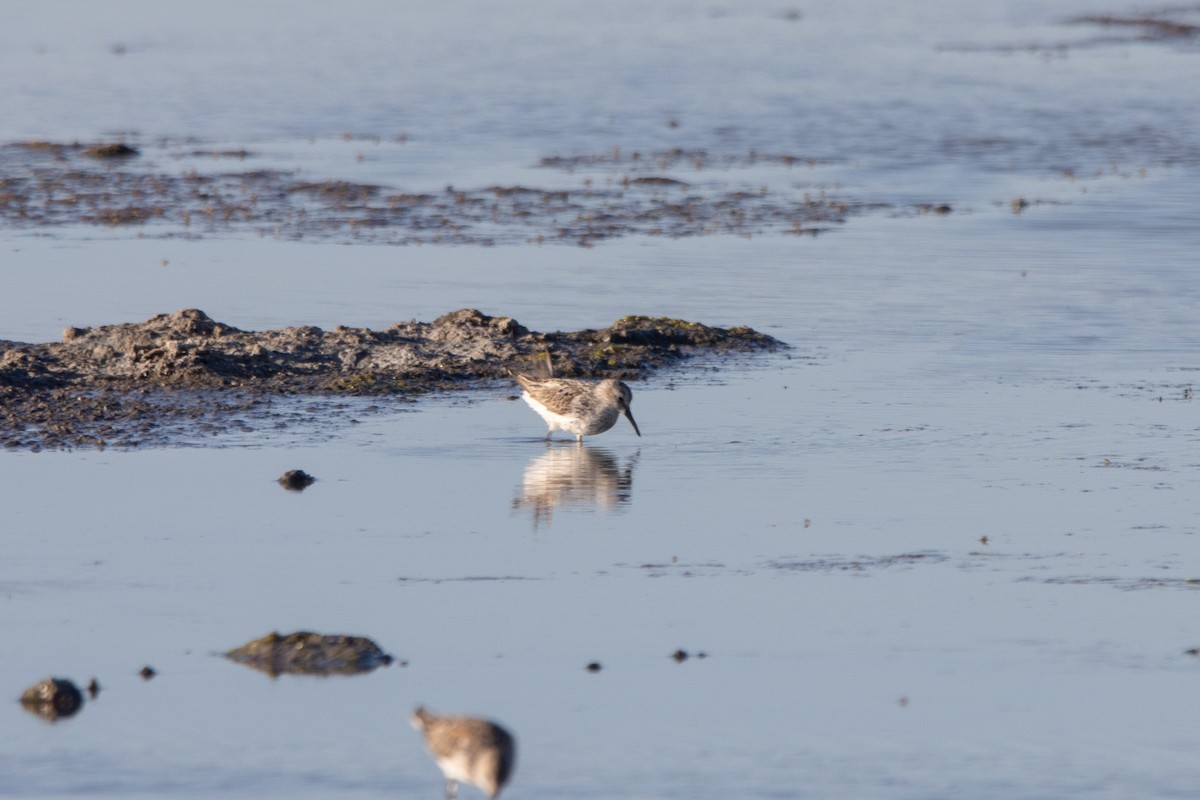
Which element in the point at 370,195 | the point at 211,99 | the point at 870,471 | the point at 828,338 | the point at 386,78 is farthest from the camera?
the point at 386,78

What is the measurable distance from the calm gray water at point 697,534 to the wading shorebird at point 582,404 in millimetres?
200

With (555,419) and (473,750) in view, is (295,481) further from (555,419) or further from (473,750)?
(473,750)

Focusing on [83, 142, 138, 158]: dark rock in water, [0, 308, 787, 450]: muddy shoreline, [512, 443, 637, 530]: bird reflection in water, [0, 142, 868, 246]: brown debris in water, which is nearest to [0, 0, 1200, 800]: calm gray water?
[512, 443, 637, 530]: bird reflection in water

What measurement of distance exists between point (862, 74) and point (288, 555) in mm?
30641

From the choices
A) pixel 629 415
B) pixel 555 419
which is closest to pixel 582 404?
pixel 555 419

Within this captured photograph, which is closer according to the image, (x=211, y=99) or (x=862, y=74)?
(x=211, y=99)

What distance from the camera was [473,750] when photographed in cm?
666

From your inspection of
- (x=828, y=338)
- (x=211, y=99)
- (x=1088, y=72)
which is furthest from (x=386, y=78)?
(x=828, y=338)

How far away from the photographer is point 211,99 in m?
35.3

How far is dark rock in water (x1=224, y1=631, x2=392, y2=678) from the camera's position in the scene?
834 centimetres

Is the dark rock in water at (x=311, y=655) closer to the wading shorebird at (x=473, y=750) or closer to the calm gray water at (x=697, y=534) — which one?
the calm gray water at (x=697, y=534)

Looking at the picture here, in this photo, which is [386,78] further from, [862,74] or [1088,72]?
[1088,72]

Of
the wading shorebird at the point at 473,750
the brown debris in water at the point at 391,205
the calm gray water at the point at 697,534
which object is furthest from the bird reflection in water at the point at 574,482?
the brown debris in water at the point at 391,205

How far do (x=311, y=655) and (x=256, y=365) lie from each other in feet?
20.8
